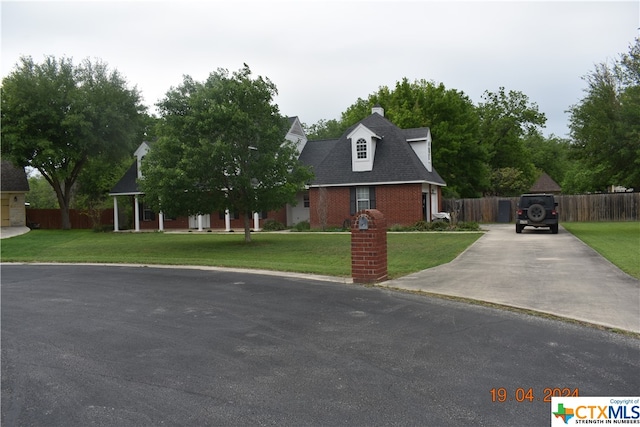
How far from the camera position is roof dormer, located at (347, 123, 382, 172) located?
3025 centimetres

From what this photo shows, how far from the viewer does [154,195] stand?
65.0ft

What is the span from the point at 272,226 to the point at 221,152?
13.1 m

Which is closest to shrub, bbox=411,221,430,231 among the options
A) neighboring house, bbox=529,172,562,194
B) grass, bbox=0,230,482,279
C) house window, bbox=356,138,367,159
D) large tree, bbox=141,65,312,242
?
house window, bbox=356,138,367,159

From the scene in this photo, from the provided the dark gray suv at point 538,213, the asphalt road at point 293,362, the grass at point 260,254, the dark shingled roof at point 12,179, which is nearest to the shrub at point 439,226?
the dark gray suv at point 538,213

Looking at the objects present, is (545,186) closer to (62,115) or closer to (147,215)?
(147,215)

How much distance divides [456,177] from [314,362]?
3875cm

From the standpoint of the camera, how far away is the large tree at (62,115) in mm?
32375

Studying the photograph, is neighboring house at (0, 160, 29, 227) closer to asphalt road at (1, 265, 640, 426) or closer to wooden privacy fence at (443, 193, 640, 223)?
wooden privacy fence at (443, 193, 640, 223)

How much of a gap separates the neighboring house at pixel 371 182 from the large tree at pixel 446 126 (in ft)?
23.6

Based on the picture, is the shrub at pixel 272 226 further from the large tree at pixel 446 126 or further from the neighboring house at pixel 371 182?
the large tree at pixel 446 126

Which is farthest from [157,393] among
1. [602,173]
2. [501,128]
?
[501,128]

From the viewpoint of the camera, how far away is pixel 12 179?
38.4m

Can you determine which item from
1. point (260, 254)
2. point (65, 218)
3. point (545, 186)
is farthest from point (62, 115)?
point (545, 186)

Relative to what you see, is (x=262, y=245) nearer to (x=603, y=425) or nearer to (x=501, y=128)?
(x=603, y=425)
